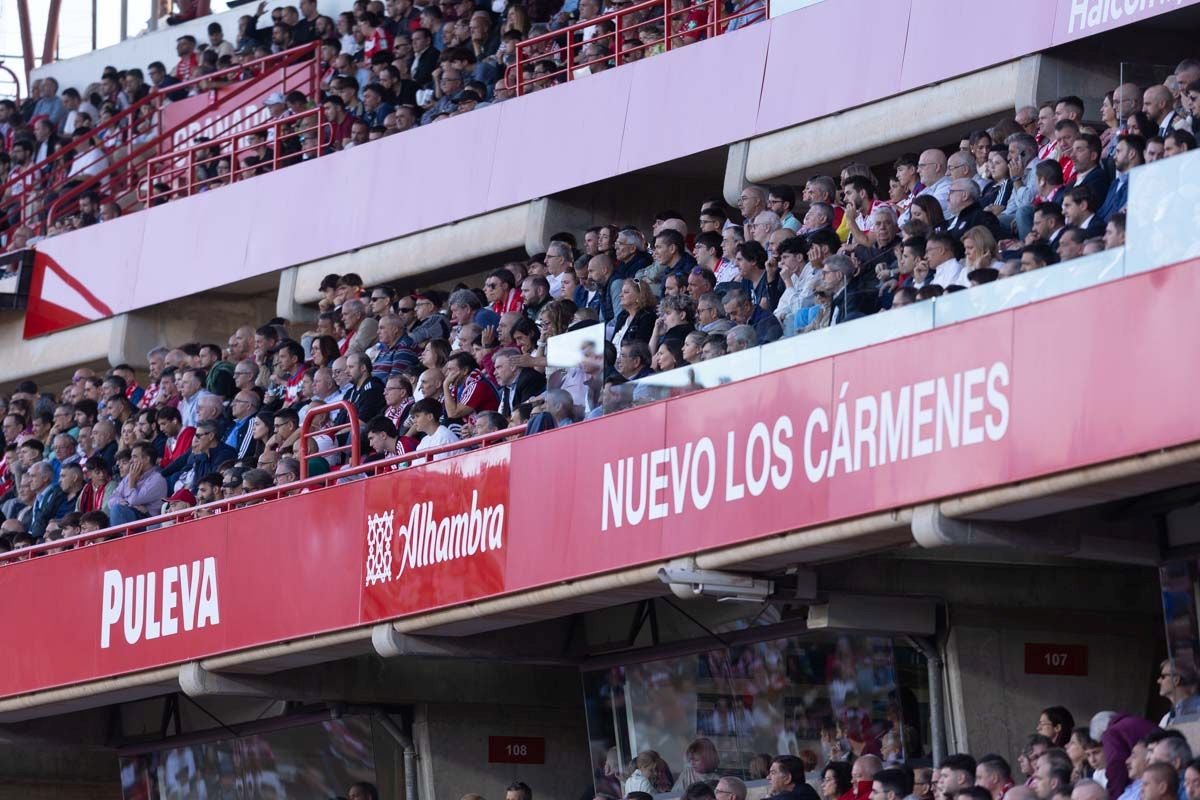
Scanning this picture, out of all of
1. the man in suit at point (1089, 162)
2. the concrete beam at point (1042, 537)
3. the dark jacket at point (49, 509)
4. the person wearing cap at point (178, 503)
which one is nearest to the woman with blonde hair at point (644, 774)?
the concrete beam at point (1042, 537)

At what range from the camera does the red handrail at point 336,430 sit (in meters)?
15.1

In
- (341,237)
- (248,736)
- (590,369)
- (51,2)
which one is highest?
(51,2)

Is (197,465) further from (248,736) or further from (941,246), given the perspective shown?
(941,246)

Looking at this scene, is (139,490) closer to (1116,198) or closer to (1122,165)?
(1122,165)

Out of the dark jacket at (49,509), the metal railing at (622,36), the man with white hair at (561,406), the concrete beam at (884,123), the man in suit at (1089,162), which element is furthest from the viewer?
the dark jacket at (49,509)

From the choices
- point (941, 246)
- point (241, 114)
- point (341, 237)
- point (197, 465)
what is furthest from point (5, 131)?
point (941, 246)

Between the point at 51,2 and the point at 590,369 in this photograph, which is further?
the point at 51,2

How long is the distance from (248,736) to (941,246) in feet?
26.4

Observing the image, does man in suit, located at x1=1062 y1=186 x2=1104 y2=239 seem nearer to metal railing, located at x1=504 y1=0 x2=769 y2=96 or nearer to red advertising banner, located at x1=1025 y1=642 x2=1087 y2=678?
red advertising banner, located at x1=1025 y1=642 x2=1087 y2=678

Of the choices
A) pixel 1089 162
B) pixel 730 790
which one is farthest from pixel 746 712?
pixel 1089 162

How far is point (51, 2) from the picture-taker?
31891mm

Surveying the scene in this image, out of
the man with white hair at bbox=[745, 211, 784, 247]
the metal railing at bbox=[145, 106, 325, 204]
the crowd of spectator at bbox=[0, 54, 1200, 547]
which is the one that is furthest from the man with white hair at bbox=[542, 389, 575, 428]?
the metal railing at bbox=[145, 106, 325, 204]

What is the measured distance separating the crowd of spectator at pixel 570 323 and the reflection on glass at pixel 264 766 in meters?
1.89

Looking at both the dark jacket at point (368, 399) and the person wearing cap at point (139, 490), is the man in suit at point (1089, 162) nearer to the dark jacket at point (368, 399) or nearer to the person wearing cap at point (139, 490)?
the dark jacket at point (368, 399)
